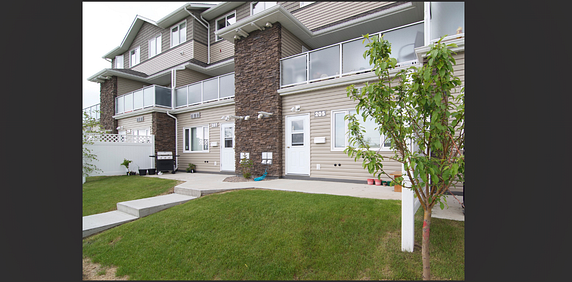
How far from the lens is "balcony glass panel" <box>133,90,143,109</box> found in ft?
41.7

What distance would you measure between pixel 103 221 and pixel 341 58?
22.5ft

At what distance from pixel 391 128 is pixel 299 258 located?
1757 mm

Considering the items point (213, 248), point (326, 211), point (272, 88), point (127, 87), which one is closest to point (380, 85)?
point (326, 211)

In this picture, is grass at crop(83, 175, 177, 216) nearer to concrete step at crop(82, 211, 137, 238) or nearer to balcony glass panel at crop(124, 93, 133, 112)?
concrete step at crop(82, 211, 137, 238)

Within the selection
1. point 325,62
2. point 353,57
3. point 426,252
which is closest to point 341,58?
point 353,57

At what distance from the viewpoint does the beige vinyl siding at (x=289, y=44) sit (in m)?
8.57

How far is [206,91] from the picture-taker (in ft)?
36.7

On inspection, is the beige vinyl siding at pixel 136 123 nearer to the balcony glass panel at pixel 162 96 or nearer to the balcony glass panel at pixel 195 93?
the balcony glass panel at pixel 162 96

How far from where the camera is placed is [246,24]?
8.42 m

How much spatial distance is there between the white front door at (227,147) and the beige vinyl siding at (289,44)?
12.1 feet

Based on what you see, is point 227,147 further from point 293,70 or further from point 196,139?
point 293,70

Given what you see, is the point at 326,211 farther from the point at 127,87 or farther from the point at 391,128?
the point at 127,87

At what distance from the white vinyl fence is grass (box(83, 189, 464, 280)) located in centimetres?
830

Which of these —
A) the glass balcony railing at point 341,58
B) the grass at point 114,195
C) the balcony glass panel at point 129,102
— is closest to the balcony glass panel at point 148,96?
the balcony glass panel at point 129,102
